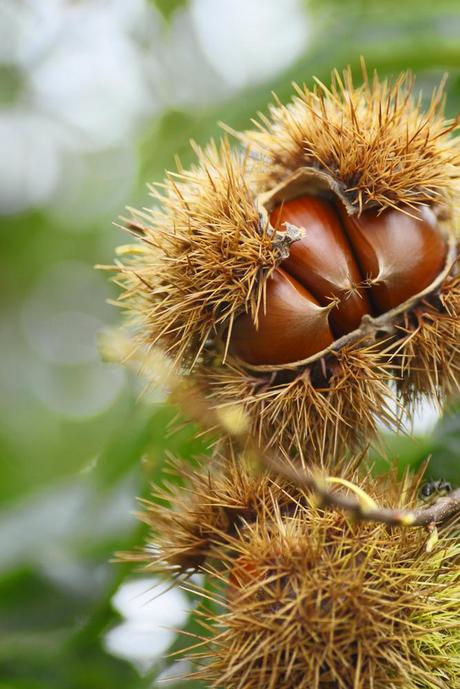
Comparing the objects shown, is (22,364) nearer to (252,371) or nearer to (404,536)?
(252,371)

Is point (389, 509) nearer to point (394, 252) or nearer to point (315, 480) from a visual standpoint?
point (315, 480)

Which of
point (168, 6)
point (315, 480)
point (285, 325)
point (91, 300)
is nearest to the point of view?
point (315, 480)

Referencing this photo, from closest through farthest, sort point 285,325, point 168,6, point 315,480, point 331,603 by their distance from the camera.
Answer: point 331,603 → point 315,480 → point 285,325 → point 168,6

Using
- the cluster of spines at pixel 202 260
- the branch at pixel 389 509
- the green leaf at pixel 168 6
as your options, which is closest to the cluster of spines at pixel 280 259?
the cluster of spines at pixel 202 260

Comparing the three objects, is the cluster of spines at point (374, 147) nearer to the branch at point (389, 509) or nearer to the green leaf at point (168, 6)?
the branch at point (389, 509)

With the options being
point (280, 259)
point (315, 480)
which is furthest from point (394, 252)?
point (315, 480)

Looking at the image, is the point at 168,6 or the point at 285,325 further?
the point at 168,6

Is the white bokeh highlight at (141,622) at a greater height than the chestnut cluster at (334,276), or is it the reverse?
the chestnut cluster at (334,276)

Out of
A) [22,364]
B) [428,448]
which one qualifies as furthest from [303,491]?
[22,364]

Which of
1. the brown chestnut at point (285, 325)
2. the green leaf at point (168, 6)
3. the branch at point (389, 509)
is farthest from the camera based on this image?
the green leaf at point (168, 6)
